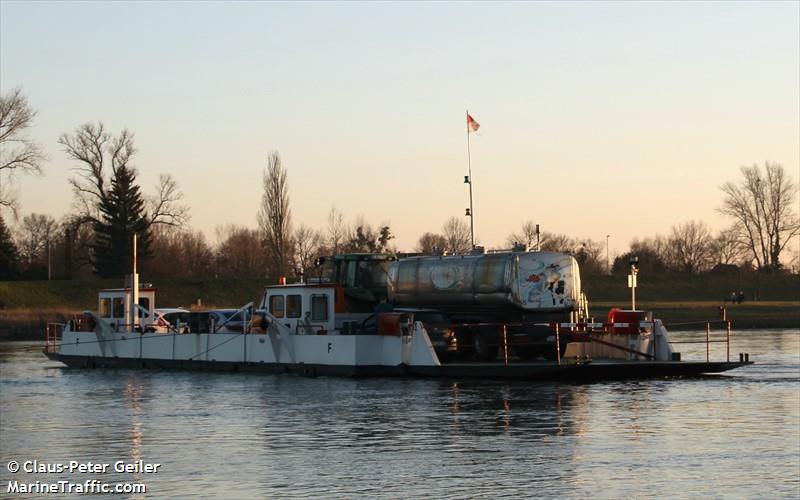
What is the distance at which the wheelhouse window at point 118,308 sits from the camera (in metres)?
54.2

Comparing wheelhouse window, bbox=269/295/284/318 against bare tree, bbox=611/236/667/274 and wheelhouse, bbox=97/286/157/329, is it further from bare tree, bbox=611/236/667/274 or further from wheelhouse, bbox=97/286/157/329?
bare tree, bbox=611/236/667/274

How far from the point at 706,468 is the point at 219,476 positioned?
317 inches

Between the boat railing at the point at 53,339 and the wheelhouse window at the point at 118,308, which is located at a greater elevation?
→ the wheelhouse window at the point at 118,308

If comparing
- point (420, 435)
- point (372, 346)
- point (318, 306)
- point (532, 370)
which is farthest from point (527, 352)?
point (420, 435)

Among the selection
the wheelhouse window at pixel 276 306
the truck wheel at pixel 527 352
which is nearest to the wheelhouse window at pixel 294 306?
the wheelhouse window at pixel 276 306

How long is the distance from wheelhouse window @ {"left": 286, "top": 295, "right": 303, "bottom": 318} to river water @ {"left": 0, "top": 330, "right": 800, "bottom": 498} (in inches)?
126

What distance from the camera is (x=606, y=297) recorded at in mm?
123438

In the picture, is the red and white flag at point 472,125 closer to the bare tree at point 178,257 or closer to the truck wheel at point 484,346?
the truck wheel at point 484,346

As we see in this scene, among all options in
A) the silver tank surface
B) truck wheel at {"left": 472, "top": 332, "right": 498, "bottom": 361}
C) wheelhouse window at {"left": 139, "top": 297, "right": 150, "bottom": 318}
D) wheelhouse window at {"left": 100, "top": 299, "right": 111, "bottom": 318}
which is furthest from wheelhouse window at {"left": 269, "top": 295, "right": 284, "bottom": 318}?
wheelhouse window at {"left": 100, "top": 299, "right": 111, "bottom": 318}

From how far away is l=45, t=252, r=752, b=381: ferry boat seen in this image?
4078 cm

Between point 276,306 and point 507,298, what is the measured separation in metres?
8.81

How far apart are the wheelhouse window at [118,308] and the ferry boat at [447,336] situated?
17.8ft

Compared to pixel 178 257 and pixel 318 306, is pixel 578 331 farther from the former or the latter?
pixel 178 257

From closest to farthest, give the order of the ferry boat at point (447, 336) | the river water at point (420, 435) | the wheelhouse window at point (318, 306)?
the river water at point (420, 435)
the ferry boat at point (447, 336)
the wheelhouse window at point (318, 306)
